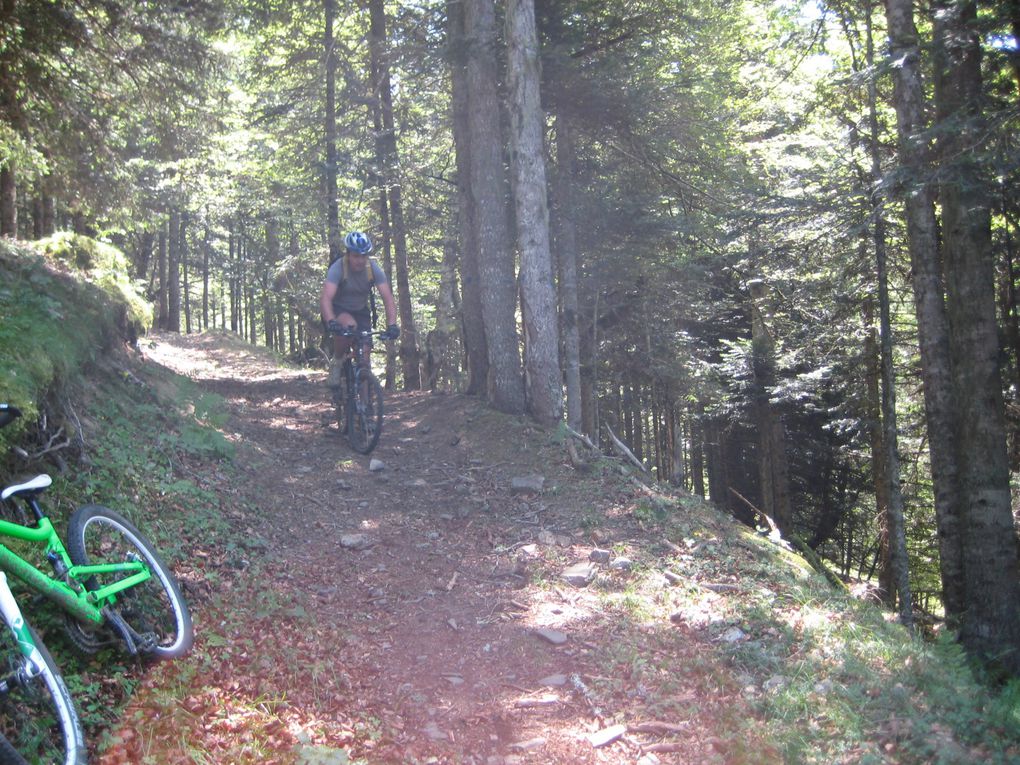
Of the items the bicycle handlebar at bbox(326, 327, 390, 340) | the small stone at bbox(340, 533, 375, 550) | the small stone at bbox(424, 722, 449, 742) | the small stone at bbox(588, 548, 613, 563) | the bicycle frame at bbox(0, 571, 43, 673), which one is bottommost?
the small stone at bbox(424, 722, 449, 742)

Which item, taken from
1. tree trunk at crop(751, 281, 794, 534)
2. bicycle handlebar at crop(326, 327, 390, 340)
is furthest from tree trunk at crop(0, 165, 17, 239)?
tree trunk at crop(751, 281, 794, 534)

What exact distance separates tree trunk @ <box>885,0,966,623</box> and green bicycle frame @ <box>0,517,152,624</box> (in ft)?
32.9

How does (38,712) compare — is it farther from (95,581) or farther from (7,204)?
(7,204)

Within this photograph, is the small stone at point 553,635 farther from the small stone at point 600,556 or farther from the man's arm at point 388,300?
the man's arm at point 388,300

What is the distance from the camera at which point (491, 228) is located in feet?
36.3

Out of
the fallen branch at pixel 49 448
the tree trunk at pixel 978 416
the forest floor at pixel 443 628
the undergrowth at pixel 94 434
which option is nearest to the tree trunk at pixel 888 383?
the tree trunk at pixel 978 416

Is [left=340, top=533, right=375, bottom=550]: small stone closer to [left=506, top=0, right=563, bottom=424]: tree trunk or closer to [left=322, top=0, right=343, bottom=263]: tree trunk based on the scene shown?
[left=506, top=0, right=563, bottom=424]: tree trunk

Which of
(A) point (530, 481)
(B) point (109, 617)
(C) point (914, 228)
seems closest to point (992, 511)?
(C) point (914, 228)

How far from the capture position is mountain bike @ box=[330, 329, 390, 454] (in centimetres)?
934

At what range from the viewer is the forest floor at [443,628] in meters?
4.09

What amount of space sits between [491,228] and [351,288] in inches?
103

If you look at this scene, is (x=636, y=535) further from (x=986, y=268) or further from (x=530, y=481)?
(x=986, y=268)

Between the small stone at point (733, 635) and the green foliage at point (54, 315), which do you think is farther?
the small stone at point (733, 635)

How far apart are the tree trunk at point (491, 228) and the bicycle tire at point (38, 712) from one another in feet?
26.3
